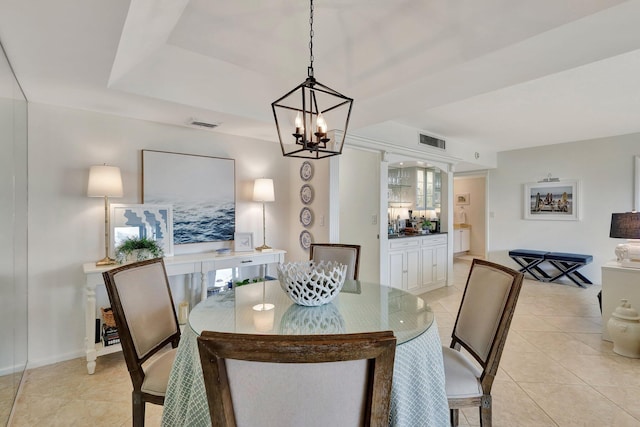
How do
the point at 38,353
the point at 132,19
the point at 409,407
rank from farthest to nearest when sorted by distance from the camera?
the point at 38,353, the point at 132,19, the point at 409,407

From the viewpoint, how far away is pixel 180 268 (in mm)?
2898

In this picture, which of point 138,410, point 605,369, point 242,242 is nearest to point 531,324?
point 605,369

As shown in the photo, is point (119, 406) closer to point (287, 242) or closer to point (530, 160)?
point (287, 242)

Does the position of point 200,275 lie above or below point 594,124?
below

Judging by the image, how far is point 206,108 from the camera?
263 centimetres

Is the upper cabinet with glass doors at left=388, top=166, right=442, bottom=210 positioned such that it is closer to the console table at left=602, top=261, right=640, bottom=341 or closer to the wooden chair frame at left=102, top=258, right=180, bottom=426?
the console table at left=602, top=261, right=640, bottom=341

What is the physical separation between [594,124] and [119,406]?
20.5 ft

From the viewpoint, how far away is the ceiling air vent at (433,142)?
4.66 meters

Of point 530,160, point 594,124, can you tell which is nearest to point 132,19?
point 594,124

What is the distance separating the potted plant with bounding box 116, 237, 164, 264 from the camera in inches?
106

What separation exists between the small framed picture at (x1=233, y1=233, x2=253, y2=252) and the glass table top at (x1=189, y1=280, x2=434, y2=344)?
151cm

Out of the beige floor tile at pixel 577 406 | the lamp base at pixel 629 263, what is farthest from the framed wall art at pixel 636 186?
the beige floor tile at pixel 577 406

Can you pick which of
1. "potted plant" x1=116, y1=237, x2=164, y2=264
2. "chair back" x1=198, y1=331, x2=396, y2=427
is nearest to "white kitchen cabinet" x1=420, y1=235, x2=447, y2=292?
"potted plant" x1=116, y1=237, x2=164, y2=264

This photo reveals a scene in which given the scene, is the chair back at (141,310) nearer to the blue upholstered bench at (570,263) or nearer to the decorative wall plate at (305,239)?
the decorative wall plate at (305,239)
